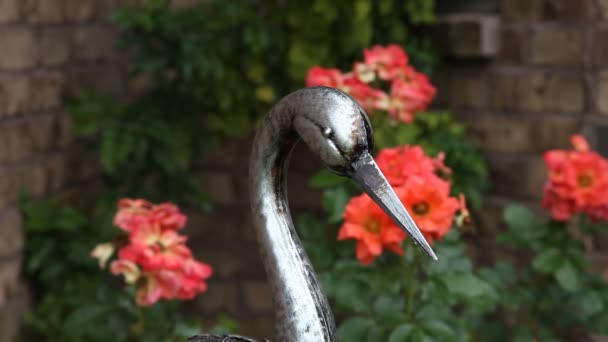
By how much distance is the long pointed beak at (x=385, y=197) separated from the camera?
3.54 feet

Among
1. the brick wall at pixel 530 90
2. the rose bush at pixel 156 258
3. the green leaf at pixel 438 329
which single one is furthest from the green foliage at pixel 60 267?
the brick wall at pixel 530 90

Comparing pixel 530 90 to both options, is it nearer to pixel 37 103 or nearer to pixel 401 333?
pixel 401 333

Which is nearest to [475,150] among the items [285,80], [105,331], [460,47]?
[460,47]

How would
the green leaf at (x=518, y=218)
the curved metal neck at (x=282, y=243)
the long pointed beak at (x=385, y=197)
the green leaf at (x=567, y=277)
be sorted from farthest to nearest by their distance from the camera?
the green leaf at (x=518, y=218)
the green leaf at (x=567, y=277)
the curved metal neck at (x=282, y=243)
the long pointed beak at (x=385, y=197)

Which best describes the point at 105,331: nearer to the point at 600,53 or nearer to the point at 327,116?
the point at 327,116

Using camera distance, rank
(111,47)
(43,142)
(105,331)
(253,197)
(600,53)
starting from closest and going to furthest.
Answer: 1. (253,197)
2. (105,331)
3. (600,53)
4. (43,142)
5. (111,47)

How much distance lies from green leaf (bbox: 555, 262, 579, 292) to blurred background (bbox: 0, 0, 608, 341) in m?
0.59

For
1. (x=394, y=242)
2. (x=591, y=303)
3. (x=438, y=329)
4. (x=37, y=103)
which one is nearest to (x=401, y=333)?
(x=438, y=329)

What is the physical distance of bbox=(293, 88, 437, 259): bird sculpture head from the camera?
3.56 feet

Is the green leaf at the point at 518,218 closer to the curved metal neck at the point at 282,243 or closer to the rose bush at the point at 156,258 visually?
the rose bush at the point at 156,258

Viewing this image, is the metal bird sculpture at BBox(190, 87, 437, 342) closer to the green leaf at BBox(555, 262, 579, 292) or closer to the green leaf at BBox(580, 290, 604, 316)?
the green leaf at BBox(555, 262, 579, 292)

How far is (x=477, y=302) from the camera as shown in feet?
5.61

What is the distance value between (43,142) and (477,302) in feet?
4.94

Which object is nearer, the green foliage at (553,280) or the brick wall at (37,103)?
the green foliage at (553,280)
